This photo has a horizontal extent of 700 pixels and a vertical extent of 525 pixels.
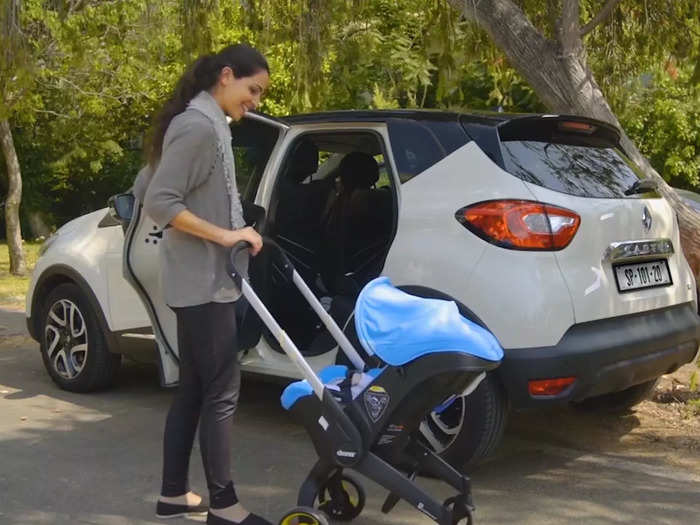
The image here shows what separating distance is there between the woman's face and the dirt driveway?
1818 millimetres

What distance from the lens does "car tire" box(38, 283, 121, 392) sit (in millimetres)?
6492

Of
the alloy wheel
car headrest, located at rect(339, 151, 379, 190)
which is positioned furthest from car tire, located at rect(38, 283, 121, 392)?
car headrest, located at rect(339, 151, 379, 190)

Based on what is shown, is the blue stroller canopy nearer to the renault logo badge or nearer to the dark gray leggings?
the dark gray leggings

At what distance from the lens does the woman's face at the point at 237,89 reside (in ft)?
13.1

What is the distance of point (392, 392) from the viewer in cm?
381

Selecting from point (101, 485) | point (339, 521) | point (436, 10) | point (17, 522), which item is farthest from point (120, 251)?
point (436, 10)

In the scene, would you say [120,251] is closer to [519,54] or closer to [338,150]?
[338,150]

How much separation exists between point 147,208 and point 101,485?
1.65 meters

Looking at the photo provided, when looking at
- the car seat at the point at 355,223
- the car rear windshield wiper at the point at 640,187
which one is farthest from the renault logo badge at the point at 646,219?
the car seat at the point at 355,223

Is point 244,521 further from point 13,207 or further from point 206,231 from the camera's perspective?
point 13,207

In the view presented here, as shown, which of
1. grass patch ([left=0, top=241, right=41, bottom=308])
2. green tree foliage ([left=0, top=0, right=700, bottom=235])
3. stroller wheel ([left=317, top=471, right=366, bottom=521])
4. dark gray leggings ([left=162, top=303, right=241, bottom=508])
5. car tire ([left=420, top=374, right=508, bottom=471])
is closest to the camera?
dark gray leggings ([left=162, top=303, right=241, bottom=508])

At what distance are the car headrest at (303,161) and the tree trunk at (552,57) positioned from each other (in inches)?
70.5

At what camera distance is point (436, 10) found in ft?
28.9

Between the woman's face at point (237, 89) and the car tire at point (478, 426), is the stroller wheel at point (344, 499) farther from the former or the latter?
the woman's face at point (237, 89)
